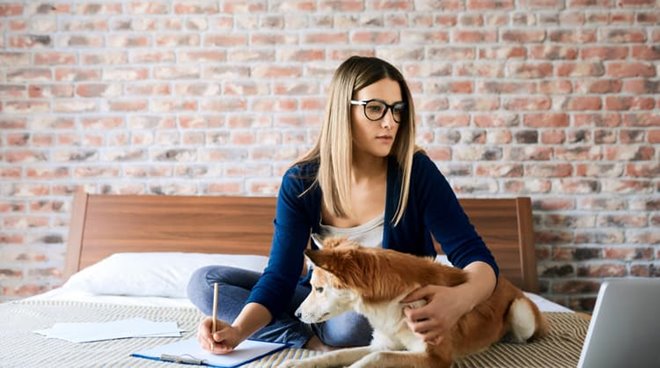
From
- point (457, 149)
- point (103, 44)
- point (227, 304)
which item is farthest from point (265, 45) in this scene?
point (227, 304)

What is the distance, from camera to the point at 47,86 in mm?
3465

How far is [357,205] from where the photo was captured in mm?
2008

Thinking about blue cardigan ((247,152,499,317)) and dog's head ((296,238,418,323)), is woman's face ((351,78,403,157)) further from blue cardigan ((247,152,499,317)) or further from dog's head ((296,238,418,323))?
dog's head ((296,238,418,323))

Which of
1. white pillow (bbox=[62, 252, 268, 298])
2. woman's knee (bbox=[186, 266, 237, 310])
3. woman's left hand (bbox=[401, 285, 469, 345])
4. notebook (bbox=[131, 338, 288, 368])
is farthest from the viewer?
white pillow (bbox=[62, 252, 268, 298])

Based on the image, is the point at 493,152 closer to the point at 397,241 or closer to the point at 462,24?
the point at 462,24

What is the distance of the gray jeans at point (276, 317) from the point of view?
189 cm

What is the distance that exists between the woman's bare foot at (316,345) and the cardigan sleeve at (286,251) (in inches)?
6.3

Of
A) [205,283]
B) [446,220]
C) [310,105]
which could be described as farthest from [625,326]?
[310,105]

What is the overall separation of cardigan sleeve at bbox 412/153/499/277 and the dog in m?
0.13

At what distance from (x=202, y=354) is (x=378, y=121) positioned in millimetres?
803

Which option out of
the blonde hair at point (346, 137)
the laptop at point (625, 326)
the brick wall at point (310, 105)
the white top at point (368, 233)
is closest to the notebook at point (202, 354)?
the white top at point (368, 233)

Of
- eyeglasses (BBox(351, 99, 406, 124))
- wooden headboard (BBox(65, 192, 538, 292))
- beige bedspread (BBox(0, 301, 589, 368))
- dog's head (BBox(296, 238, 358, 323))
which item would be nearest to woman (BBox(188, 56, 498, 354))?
eyeglasses (BBox(351, 99, 406, 124))

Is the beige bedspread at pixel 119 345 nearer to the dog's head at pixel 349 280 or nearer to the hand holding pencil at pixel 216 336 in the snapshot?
the hand holding pencil at pixel 216 336

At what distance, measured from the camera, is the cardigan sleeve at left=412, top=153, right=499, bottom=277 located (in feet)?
5.90
